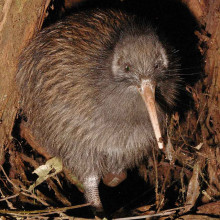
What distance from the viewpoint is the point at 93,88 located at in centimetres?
285

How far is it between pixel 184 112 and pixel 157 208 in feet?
3.14

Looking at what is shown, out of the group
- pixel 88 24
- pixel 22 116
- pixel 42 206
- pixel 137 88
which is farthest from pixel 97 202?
pixel 88 24

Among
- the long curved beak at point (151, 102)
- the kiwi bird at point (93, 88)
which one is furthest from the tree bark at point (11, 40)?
the long curved beak at point (151, 102)

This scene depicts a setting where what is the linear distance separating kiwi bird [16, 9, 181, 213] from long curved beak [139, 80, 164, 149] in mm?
54

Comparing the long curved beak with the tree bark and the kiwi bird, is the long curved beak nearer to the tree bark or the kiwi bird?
the kiwi bird

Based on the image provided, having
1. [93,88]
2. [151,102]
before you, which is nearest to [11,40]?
[93,88]

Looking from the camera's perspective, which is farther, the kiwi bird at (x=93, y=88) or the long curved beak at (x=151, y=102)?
the kiwi bird at (x=93, y=88)

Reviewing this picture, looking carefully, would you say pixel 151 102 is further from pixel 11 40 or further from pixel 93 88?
pixel 11 40

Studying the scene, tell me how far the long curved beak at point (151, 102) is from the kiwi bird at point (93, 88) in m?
0.05

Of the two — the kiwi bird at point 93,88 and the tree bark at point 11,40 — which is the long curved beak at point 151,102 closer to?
the kiwi bird at point 93,88

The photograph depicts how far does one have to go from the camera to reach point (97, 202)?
3.28 m

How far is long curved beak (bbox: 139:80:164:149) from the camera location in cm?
248

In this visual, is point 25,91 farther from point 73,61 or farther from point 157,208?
point 157,208

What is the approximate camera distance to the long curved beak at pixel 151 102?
248 centimetres
